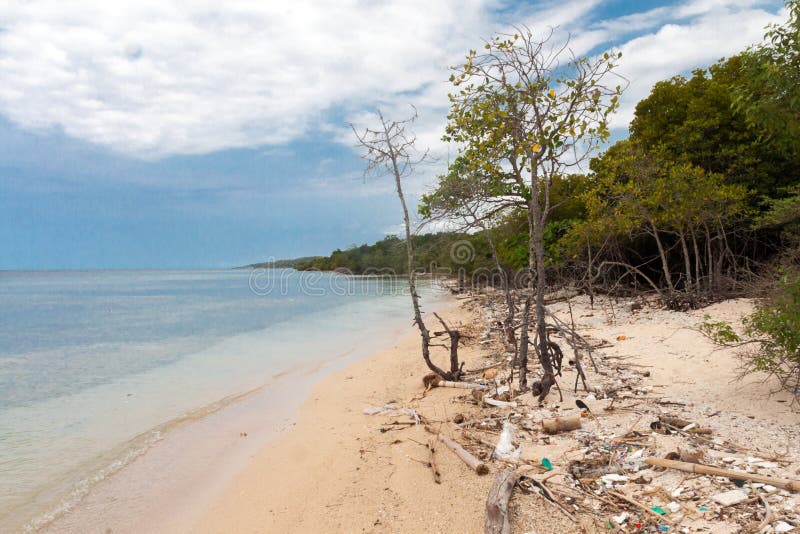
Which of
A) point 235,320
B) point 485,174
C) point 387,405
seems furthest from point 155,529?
point 235,320

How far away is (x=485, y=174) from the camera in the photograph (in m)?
7.57

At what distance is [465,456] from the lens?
512 centimetres

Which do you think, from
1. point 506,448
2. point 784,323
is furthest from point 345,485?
point 784,323

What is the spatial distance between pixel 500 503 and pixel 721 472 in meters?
1.88

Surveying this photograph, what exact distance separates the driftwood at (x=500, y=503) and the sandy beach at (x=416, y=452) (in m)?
0.12

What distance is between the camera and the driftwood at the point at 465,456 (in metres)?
4.80

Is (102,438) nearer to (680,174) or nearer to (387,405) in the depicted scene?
(387,405)

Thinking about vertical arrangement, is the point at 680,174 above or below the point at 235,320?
above

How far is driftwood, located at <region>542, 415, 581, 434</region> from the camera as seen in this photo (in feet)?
18.1

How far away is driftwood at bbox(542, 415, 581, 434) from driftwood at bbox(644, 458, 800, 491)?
3.87ft

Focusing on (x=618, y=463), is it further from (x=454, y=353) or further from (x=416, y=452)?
(x=454, y=353)

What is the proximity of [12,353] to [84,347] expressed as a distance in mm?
2413

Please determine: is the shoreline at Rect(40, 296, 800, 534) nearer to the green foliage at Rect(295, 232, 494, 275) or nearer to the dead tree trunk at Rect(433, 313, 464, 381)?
the dead tree trunk at Rect(433, 313, 464, 381)

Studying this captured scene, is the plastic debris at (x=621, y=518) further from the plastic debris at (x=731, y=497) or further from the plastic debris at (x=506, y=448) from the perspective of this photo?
the plastic debris at (x=506, y=448)
